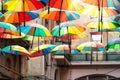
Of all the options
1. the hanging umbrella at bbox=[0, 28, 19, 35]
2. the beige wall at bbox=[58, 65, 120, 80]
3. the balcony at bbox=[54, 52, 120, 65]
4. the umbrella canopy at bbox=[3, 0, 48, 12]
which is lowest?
the beige wall at bbox=[58, 65, 120, 80]

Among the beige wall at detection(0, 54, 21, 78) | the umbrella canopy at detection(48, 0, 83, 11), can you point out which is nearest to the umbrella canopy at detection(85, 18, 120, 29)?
the umbrella canopy at detection(48, 0, 83, 11)

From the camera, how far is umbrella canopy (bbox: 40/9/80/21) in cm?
1456

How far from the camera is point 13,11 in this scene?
14.1 m

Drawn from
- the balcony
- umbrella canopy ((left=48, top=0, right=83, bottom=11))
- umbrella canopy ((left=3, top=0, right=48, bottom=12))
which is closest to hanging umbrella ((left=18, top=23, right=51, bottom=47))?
umbrella canopy ((left=48, top=0, right=83, bottom=11))

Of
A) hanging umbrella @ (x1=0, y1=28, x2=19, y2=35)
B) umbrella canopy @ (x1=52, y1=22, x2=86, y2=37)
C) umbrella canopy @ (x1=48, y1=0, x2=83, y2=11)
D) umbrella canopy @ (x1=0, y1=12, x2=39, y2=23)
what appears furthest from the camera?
umbrella canopy @ (x1=52, y1=22, x2=86, y2=37)

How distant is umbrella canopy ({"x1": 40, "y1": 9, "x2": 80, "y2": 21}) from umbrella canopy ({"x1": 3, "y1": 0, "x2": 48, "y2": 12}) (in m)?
1.20

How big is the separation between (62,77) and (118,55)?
4.10m

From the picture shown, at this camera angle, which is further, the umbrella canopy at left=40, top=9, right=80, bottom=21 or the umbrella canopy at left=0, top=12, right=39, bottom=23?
the umbrella canopy at left=40, top=9, right=80, bottom=21

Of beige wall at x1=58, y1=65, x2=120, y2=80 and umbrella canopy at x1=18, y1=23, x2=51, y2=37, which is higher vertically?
umbrella canopy at x1=18, y1=23, x2=51, y2=37

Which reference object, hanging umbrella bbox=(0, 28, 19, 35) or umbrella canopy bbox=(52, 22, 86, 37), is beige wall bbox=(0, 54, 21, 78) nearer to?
umbrella canopy bbox=(52, 22, 86, 37)

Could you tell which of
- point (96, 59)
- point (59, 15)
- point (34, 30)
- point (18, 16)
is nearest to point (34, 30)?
point (34, 30)

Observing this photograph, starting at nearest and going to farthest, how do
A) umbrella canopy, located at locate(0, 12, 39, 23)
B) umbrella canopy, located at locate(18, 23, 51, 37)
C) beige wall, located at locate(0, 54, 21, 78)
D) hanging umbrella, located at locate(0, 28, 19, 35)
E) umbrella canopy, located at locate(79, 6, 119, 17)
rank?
1. umbrella canopy, located at locate(0, 12, 39, 23)
2. umbrella canopy, located at locate(79, 6, 119, 17)
3. hanging umbrella, located at locate(0, 28, 19, 35)
4. umbrella canopy, located at locate(18, 23, 51, 37)
5. beige wall, located at locate(0, 54, 21, 78)

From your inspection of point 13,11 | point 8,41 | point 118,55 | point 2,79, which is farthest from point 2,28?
point 118,55

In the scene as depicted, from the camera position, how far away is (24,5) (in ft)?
43.1
